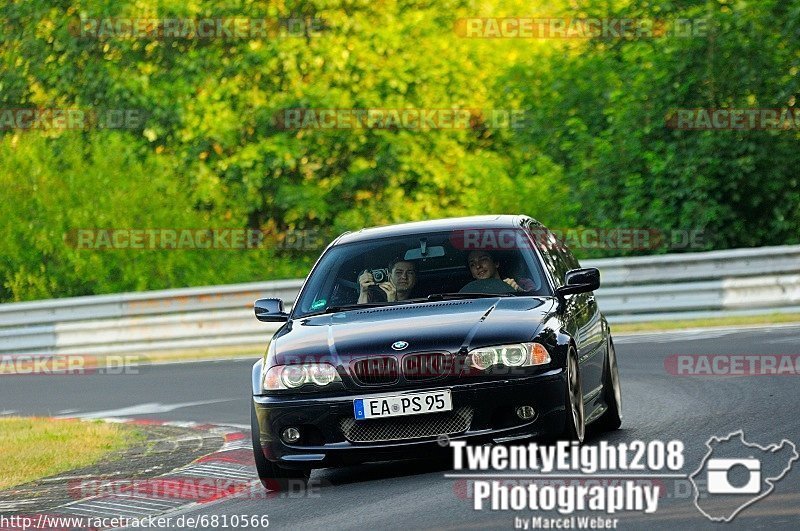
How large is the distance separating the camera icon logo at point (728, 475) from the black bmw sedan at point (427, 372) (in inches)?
36.0

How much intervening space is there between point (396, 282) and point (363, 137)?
2172cm

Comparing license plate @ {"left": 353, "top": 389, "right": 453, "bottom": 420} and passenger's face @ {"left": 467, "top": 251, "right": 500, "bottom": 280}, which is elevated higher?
passenger's face @ {"left": 467, "top": 251, "right": 500, "bottom": 280}

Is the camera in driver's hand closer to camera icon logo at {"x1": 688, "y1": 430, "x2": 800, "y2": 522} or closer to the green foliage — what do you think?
camera icon logo at {"x1": 688, "y1": 430, "x2": 800, "y2": 522}

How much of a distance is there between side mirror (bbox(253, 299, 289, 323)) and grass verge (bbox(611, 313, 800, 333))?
1014 cm

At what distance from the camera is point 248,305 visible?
2284cm

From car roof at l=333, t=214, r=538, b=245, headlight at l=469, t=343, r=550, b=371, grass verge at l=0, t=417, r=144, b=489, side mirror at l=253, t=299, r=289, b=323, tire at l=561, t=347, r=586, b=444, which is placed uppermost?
car roof at l=333, t=214, r=538, b=245

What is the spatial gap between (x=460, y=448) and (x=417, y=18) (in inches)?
937

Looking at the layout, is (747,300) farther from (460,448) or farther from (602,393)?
(460,448)

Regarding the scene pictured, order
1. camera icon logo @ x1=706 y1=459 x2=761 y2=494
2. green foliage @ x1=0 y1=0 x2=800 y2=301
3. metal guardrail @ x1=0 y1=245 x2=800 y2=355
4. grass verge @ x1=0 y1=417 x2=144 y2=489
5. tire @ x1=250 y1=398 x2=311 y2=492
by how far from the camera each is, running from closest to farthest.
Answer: camera icon logo @ x1=706 y1=459 x2=761 y2=494
tire @ x1=250 y1=398 x2=311 y2=492
grass verge @ x1=0 y1=417 x2=144 y2=489
metal guardrail @ x1=0 y1=245 x2=800 y2=355
green foliage @ x1=0 y1=0 x2=800 y2=301

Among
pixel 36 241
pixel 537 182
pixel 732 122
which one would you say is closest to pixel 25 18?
pixel 36 241

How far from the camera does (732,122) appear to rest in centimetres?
2461

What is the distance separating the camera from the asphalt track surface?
775cm

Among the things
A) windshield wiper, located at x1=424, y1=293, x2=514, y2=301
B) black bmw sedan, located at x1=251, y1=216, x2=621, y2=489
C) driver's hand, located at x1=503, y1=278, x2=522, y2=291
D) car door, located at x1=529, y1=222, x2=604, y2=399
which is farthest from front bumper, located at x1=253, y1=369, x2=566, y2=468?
driver's hand, located at x1=503, y1=278, x2=522, y2=291

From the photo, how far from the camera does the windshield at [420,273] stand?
10.4 meters
